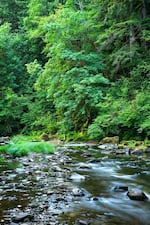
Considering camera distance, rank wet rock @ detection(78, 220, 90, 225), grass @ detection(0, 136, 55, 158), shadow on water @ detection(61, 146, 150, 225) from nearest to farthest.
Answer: wet rock @ detection(78, 220, 90, 225), shadow on water @ detection(61, 146, 150, 225), grass @ detection(0, 136, 55, 158)

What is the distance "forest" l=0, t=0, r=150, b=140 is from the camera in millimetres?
14531

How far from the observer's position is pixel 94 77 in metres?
15.8

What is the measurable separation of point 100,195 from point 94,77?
11.1 metres

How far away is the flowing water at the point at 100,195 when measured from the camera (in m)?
4.08

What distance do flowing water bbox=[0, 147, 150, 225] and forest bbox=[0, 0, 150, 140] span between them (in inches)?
212

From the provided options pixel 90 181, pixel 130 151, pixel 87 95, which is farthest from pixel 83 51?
pixel 90 181

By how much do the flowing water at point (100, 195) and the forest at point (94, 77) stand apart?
5384mm

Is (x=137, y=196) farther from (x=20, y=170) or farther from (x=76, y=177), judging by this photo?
(x=20, y=170)

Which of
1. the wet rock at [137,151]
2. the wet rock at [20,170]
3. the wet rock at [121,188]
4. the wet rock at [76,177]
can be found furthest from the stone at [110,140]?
the wet rock at [121,188]

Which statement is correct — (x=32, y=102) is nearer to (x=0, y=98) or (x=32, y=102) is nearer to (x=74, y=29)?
(x=0, y=98)

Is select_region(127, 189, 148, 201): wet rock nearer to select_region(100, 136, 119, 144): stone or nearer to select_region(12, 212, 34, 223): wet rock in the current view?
select_region(12, 212, 34, 223): wet rock

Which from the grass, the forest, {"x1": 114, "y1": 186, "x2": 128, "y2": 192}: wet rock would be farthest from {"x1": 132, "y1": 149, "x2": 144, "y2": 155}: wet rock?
{"x1": 114, "y1": 186, "x2": 128, "y2": 192}: wet rock

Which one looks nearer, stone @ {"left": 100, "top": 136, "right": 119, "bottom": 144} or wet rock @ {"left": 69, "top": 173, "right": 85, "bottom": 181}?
wet rock @ {"left": 69, "top": 173, "right": 85, "bottom": 181}

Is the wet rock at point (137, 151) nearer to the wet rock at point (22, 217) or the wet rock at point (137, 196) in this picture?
the wet rock at point (137, 196)
